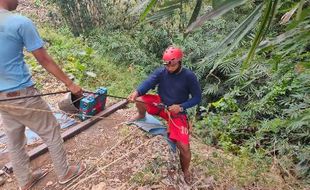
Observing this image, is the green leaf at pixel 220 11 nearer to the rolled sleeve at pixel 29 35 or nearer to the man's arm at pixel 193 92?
the rolled sleeve at pixel 29 35

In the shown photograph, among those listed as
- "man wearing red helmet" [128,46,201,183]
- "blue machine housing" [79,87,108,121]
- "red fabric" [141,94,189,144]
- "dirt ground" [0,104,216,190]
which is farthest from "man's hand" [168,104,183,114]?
"blue machine housing" [79,87,108,121]

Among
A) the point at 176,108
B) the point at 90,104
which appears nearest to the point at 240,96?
the point at 90,104

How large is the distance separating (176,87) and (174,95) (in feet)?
0.31

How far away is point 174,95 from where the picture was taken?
369 centimetres

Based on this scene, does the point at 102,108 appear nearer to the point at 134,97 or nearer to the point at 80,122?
the point at 80,122

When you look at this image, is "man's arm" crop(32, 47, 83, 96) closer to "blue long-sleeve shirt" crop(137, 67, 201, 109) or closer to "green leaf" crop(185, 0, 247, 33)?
"blue long-sleeve shirt" crop(137, 67, 201, 109)

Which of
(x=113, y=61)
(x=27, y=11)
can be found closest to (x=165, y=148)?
(x=113, y=61)

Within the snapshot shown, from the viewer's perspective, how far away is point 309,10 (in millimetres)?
1195

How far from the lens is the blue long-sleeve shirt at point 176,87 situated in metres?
3.58

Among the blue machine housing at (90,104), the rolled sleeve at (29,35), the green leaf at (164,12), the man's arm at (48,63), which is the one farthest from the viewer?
the blue machine housing at (90,104)

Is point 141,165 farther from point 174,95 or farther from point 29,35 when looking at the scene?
point 29,35

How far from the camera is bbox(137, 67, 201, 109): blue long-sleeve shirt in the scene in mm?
3578

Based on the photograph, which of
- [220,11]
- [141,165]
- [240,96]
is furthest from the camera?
[240,96]

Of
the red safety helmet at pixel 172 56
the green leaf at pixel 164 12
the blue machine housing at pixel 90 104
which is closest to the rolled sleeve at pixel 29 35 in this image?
the red safety helmet at pixel 172 56
